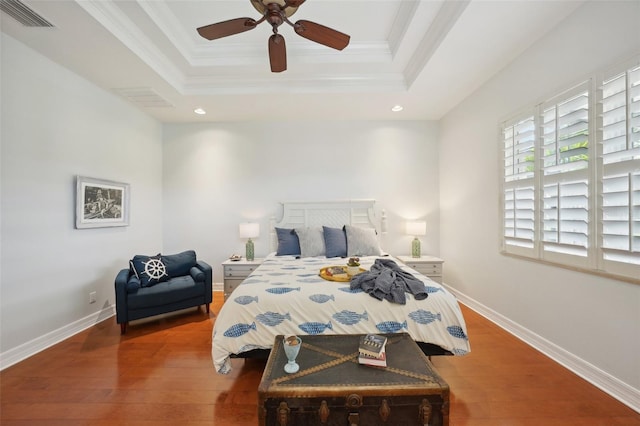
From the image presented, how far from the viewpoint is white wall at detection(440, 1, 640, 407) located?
1783 mm

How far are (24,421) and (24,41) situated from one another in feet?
9.98

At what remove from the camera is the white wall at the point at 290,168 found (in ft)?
14.1

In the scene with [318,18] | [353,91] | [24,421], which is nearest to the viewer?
[24,421]

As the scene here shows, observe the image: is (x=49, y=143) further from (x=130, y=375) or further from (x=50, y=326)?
(x=130, y=375)

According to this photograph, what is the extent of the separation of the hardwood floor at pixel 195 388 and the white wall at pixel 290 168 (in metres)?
2.04

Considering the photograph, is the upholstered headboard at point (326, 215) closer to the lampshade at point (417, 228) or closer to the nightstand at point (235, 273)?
the lampshade at point (417, 228)

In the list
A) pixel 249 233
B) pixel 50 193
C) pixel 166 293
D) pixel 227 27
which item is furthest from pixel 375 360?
pixel 50 193

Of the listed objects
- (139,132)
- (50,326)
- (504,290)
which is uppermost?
(139,132)

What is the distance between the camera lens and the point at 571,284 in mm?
2117

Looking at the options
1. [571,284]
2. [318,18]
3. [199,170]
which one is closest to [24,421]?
[199,170]

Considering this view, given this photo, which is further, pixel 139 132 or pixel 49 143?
pixel 139 132

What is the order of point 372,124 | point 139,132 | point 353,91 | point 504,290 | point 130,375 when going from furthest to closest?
point 372,124, point 139,132, point 353,91, point 504,290, point 130,375

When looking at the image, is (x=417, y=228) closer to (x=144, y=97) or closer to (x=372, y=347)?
(x=372, y=347)

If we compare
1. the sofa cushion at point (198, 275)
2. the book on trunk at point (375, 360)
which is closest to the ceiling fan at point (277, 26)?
the book on trunk at point (375, 360)
